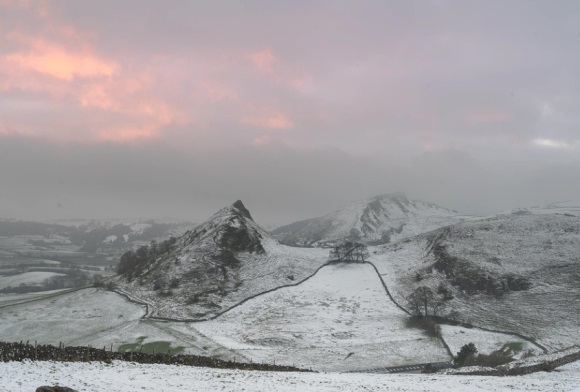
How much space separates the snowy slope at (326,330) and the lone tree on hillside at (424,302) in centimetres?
383

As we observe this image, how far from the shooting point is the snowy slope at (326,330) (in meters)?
64.4

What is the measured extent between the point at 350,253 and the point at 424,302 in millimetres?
47180

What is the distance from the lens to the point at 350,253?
456ft

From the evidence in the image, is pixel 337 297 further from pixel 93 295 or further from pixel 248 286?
pixel 93 295

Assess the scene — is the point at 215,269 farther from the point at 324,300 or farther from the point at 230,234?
the point at 324,300

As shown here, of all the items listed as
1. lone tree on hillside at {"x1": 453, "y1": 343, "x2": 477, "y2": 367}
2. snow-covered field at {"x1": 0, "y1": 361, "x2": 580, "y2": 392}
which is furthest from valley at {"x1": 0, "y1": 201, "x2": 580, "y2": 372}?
snow-covered field at {"x1": 0, "y1": 361, "x2": 580, "y2": 392}

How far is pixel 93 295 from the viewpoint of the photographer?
10575 centimetres

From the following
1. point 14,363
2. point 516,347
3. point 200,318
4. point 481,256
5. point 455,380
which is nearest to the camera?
point 14,363

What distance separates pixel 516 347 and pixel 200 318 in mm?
60359

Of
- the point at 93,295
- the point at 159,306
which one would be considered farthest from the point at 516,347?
the point at 93,295

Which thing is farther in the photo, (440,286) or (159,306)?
(440,286)

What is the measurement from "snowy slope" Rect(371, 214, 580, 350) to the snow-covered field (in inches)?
1934

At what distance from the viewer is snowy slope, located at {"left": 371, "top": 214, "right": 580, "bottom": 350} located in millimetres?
84719

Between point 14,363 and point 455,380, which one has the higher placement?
point 14,363
